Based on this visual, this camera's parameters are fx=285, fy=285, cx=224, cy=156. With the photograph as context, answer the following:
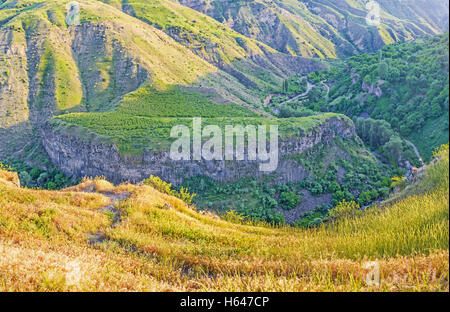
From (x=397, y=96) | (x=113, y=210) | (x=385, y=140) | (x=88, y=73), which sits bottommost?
(x=113, y=210)

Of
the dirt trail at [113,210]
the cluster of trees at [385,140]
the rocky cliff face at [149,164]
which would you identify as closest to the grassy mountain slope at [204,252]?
the dirt trail at [113,210]

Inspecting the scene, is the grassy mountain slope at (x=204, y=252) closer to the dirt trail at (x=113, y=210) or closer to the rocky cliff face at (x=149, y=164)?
the dirt trail at (x=113, y=210)

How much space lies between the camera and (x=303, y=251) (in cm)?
766

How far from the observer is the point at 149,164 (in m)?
55.3

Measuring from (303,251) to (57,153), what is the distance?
68.1 metres

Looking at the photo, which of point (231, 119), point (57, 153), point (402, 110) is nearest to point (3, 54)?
point (57, 153)

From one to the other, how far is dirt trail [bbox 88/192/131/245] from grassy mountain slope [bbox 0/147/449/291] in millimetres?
108

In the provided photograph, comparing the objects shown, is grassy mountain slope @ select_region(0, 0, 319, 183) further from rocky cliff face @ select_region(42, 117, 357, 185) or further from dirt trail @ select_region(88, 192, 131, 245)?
dirt trail @ select_region(88, 192, 131, 245)

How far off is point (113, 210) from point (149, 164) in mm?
42523

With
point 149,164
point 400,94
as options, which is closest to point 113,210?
point 149,164

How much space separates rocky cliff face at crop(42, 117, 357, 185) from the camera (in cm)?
5538

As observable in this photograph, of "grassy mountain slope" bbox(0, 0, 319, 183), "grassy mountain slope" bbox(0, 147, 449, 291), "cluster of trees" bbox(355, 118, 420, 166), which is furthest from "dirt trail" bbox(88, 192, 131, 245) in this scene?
"grassy mountain slope" bbox(0, 0, 319, 183)

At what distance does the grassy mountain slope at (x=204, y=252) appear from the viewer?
4988 mm

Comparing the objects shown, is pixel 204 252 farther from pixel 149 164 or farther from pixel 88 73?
pixel 88 73
